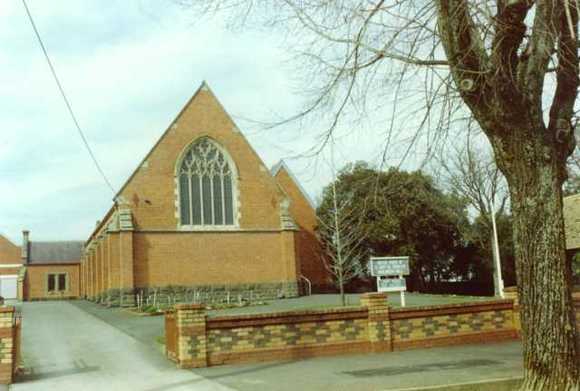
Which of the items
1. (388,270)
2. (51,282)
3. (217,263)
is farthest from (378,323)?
(51,282)

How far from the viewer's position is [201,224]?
120ft

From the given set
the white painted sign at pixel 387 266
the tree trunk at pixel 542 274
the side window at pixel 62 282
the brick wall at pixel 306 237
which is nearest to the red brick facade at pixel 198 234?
the brick wall at pixel 306 237

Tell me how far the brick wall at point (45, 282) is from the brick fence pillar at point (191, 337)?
5391 centimetres

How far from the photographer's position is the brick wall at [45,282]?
62375mm

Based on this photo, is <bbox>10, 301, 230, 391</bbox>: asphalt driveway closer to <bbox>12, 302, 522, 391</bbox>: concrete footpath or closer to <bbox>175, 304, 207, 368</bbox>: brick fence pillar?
<bbox>12, 302, 522, 391</bbox>: concrete footpath

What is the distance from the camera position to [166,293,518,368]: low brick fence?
1294 cm

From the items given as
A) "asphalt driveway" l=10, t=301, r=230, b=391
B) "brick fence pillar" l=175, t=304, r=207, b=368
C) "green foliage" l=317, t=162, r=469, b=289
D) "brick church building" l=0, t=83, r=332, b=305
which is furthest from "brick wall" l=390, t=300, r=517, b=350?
"green foliage" l=317, t=162, r=469, b=289

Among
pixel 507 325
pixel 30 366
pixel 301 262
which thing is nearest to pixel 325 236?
pixel 301 262

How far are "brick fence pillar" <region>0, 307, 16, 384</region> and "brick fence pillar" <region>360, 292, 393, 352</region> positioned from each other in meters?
7.54

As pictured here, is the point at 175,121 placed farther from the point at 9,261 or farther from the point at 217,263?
the point at 9,261

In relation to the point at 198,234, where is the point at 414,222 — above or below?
above

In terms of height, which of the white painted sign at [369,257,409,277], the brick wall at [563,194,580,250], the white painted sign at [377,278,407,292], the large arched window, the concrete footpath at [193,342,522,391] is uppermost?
the large arched window

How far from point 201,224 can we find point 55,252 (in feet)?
121

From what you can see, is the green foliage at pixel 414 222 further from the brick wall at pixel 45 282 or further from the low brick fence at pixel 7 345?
the brick wall at pixel 45 282
